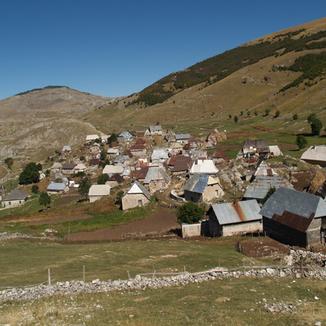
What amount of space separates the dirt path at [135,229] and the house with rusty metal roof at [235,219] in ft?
31.3

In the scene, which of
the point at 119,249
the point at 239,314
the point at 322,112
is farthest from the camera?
the point at 322,112

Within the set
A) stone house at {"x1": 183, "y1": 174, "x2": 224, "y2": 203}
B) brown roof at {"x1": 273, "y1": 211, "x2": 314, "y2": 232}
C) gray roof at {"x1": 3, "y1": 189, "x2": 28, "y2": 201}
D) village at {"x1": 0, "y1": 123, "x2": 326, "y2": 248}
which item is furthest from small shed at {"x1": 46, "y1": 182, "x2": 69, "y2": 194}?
brown roof at {"x1": 273, "y1": 211, "x2": 314, "y2": 232}

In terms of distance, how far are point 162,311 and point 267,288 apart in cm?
744

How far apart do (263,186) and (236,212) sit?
16465 mm

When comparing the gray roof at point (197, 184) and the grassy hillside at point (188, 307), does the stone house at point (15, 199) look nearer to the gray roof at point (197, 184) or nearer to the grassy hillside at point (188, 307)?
the gray roof at point (197, 184)

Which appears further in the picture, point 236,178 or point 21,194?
point 21,194

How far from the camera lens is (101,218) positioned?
78.3 meters

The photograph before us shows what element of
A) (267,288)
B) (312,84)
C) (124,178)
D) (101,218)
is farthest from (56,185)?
(312,84)

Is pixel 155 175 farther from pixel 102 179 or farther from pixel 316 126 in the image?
pixel 316 126

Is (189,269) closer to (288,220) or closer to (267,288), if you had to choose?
(267,288)

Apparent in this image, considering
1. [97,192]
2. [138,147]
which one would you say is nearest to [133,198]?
[97,192]

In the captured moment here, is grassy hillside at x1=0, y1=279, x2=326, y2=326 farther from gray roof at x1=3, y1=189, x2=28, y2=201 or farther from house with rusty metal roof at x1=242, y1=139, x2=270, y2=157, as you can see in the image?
gray roof at x1=3, y1=189, x2=28, y2=201

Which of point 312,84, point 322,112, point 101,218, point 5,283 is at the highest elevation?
point 312,84

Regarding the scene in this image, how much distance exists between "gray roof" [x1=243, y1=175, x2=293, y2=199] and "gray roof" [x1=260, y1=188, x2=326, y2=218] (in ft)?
42.0
